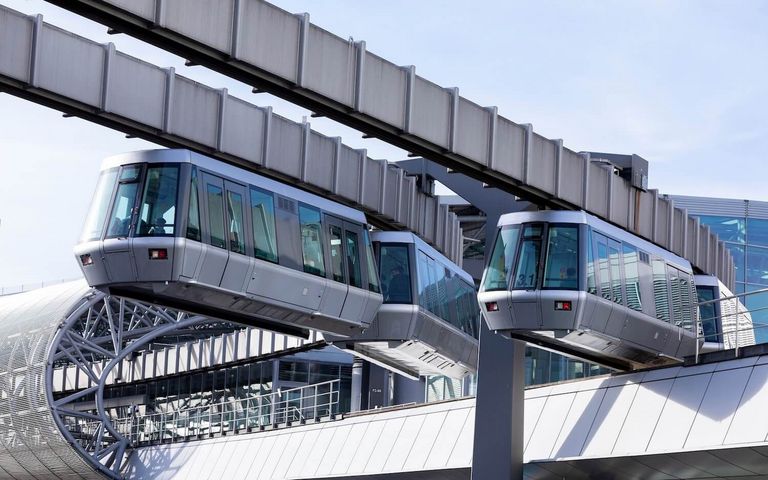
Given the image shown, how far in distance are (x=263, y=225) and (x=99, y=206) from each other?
9.02 ft

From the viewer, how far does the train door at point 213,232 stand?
68.8ft

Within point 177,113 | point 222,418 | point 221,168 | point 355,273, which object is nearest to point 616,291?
point 355,273

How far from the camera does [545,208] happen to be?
25.1 m

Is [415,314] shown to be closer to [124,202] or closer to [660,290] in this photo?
[660,290]

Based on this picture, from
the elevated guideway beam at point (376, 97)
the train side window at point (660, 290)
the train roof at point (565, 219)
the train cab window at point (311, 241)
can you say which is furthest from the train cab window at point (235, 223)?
the train side window at point (660, 290)

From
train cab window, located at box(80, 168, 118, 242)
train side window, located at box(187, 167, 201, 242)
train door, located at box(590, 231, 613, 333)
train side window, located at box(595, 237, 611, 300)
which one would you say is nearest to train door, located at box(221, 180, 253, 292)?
train side window, located at box(187, 167, 201, 242)

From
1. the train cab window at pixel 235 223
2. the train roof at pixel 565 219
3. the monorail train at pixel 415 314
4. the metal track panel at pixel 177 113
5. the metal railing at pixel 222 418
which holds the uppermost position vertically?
the metal track panel at pixel 177 113

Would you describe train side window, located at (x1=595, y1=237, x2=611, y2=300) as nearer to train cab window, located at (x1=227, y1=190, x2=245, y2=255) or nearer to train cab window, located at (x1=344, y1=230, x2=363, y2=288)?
train cab window, located at (x1=344, y1=230, x2=363, y2=288)

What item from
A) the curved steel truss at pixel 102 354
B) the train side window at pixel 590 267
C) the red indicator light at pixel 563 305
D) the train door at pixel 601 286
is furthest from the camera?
the curved steel truss at pixel 102 354

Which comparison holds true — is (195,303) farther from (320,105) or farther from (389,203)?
(389,203)

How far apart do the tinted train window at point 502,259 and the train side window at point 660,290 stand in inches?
144

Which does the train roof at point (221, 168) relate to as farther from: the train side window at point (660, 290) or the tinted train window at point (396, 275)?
the train side window at point (660, 290)

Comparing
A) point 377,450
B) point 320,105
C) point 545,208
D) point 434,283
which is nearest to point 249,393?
point 377,450

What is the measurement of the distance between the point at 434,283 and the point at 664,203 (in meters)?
5.25
